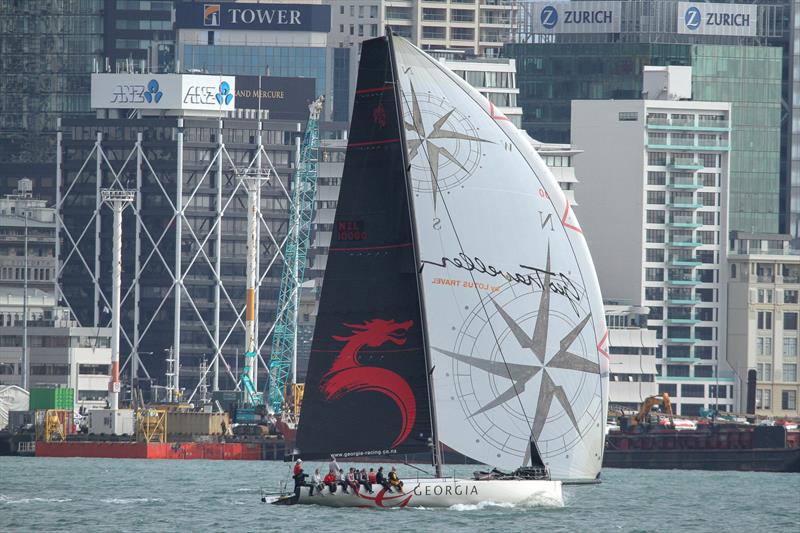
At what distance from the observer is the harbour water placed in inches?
3233

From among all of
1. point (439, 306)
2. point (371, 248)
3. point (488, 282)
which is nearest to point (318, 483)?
point (439, 306)

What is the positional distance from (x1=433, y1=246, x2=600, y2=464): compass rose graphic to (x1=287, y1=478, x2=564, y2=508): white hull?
4.10 feet

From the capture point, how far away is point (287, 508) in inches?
3590

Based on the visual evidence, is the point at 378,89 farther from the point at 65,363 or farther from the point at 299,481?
the point at 65,363

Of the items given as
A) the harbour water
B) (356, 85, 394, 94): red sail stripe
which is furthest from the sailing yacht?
Result: the harbour water

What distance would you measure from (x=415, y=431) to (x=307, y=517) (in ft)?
26.2

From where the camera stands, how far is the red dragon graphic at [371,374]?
81062 millimetres

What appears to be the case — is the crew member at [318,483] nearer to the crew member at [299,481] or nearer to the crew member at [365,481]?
the crew member at [299,481]

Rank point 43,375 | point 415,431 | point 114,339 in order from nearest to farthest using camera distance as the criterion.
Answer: point 415,431 < point 114,339 < point 43,375

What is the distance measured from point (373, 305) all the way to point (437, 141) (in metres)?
6.30

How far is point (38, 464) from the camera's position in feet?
465

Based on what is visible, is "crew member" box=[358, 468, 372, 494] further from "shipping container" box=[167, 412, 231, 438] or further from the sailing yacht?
"shipping container" box=[167, 412, 231, 438]

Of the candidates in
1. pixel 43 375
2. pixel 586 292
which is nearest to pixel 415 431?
pixel 586 292

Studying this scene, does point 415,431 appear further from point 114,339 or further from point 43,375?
point 43,375
